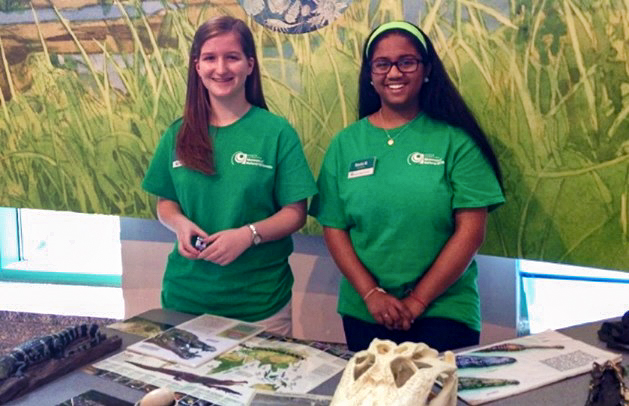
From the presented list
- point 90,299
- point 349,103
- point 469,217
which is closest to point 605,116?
point 469,217

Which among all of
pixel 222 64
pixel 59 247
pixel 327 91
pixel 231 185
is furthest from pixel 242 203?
pixel 59 247

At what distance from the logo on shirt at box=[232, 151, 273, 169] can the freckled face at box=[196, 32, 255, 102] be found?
7.1 inches

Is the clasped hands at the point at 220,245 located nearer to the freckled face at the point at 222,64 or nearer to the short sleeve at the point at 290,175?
the short sleeve at the point at 290,175

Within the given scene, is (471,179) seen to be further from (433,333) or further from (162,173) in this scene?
(162,173)

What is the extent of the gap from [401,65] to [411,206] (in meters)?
0.40

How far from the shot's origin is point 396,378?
1.25 metres

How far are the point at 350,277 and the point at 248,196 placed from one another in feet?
1.24

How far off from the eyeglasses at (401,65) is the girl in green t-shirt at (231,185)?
329mm

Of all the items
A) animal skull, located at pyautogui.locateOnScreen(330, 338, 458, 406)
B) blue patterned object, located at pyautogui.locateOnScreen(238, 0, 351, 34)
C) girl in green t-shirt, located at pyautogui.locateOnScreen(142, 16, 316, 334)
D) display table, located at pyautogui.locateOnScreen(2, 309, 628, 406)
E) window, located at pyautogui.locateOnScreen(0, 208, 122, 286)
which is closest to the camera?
animal skull, located at pyautogui.locateOnScreen(330, 338, 458, 406)

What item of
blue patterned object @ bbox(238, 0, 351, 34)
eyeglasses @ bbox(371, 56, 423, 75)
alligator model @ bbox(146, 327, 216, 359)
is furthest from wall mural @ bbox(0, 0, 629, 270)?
alligator model @ bbox(146, 327, 216, 359)

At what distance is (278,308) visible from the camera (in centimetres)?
214

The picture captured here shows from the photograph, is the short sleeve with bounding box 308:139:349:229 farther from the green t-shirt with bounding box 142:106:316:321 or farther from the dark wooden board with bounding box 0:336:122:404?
the dark wooden board with bounding box 0:336:122:404

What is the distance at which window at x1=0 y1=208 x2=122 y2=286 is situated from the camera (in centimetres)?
378

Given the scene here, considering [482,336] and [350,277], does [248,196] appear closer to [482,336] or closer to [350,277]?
[350,277]
